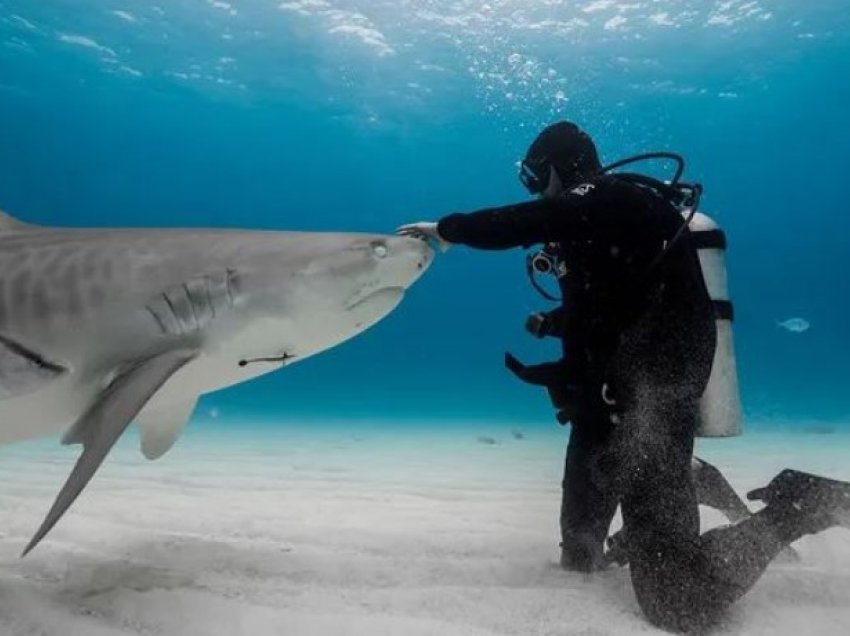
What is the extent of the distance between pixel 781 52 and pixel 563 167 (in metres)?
36.1

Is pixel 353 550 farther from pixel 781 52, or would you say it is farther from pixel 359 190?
pixel 359 190

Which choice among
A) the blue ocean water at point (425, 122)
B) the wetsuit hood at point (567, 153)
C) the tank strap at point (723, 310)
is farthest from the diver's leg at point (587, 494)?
the blue ocean water at point (425, 122)

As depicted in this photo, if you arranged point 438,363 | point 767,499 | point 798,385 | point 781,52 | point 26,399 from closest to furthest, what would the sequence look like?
point 26,399
point 767,499
point 781,52
point 798,385
point 438,363

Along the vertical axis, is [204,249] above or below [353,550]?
above

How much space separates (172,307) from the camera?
247 cm

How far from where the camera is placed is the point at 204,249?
8.71 feet

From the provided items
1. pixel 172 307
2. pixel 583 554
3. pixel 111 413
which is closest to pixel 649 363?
pixel 583 554

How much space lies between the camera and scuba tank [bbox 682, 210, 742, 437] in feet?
10.8

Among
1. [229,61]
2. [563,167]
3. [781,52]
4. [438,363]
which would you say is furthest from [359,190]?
[563,167]

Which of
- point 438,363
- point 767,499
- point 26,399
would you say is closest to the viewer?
point 26,399

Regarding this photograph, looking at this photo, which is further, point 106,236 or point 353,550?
point 353,550

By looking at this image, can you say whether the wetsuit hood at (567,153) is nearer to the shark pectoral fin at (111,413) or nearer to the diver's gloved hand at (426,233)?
the diver's gloved hand at (426,233)

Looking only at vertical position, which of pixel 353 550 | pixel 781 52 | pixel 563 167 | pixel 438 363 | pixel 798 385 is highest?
pixel 781 52

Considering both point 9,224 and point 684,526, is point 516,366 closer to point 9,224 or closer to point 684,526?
point 684,526
